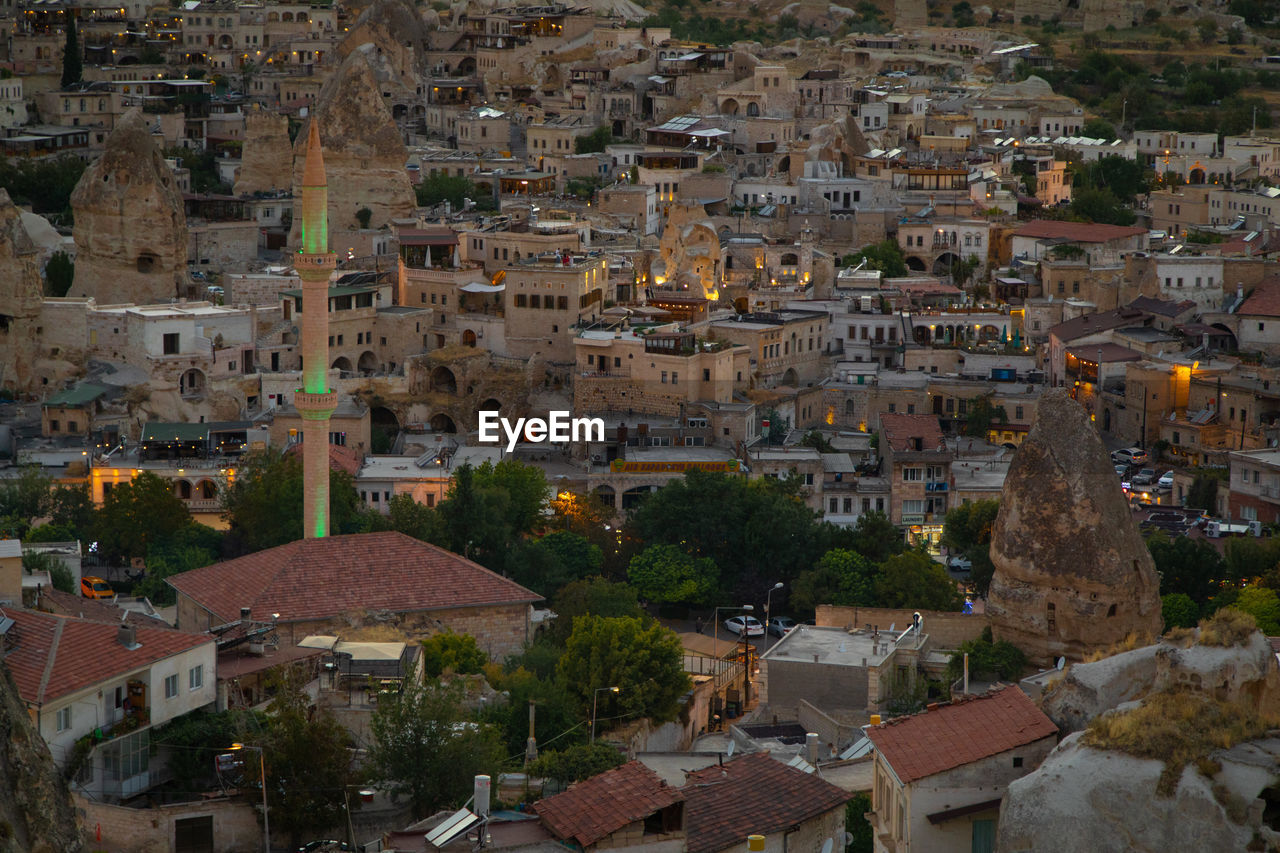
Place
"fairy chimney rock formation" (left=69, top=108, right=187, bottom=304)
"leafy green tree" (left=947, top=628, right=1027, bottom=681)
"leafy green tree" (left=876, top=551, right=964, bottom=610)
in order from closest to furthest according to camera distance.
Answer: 1. "leafy green tree" (left=947, top=628, right=1027, bottom=681)
2. "leafy green tree" (left=876, top=551, right=964, bottom=610)
3. "fairy chimney rock formation" (left=69, top=108, right=187, bottom=304)

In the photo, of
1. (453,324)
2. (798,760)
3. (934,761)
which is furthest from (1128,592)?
(453,324)

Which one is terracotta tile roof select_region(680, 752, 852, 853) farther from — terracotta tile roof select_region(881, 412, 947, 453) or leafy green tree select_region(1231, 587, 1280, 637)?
terracotta tile roof select_region(881, 412, 947, 453)

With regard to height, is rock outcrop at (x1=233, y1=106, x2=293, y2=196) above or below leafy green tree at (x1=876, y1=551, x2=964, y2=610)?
above

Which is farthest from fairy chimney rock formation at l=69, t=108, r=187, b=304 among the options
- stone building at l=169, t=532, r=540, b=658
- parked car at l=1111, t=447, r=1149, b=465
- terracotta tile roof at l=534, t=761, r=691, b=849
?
terracotta tile roof at l=534, t=761, r=691, b=849

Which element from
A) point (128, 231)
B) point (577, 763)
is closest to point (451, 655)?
point (577, 763)

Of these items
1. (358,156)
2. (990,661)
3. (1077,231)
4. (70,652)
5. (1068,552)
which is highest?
(358,156)

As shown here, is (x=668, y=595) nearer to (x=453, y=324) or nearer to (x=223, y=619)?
(x=223, y=619)

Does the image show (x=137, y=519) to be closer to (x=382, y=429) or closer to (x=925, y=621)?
(x=382, y=429)
